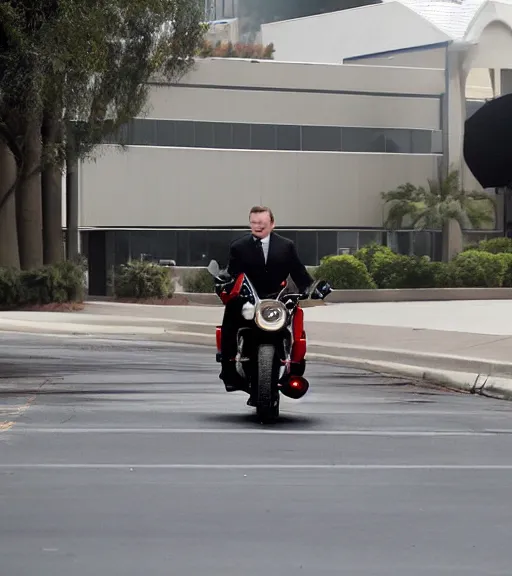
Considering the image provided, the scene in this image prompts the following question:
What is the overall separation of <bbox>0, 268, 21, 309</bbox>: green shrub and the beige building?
14893 mm

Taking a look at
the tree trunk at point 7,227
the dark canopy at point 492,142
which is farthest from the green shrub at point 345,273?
the tree trunk at point 7,227

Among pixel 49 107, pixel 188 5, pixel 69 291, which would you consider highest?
pixel 188 5

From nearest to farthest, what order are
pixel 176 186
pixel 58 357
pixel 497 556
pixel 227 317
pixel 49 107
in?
pixel 497 556 → pixel 227 317 → pixel 58 357 → pixel 49 107 → pixel 176 186

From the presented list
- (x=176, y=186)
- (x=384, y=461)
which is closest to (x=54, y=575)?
(x=384, y=461)

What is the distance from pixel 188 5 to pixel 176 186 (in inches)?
720

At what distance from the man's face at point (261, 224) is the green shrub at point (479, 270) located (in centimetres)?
3640

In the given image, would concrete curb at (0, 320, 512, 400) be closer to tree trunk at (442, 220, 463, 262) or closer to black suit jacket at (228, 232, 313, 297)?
black suit jacket at (228, 232, 313, 297)

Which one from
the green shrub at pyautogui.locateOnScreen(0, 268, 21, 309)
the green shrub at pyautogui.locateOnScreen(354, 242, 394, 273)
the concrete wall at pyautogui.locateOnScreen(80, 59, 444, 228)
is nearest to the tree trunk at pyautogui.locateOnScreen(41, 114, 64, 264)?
the green shrub at pyautogui.locateOnScreen(0, 268, 21, 309)

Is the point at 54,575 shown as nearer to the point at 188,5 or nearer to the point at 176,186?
the point at 188,5

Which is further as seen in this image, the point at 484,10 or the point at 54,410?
the point at 484,10

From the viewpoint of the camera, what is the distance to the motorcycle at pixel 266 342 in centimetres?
1257

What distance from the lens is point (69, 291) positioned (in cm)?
3850

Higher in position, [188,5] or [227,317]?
[188,5]

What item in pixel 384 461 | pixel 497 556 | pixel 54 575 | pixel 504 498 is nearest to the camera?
pixel 54 575
